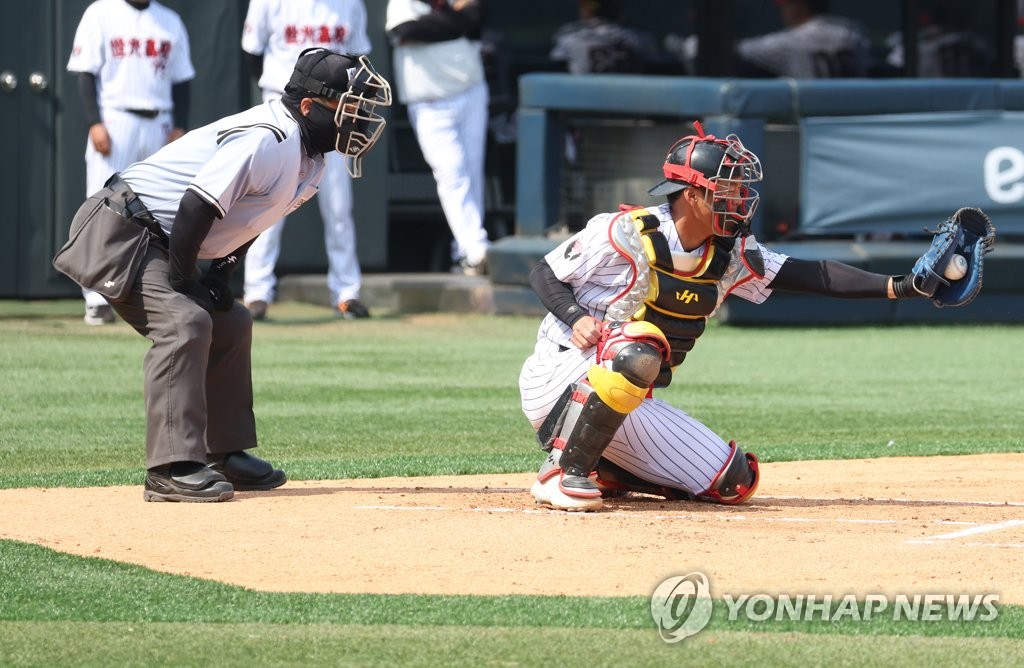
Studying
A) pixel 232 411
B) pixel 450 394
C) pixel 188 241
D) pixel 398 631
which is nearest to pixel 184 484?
pixel 232 411

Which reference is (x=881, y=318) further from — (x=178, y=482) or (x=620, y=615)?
(x=620, y=615)

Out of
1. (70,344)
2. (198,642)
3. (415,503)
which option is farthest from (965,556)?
(70,344)

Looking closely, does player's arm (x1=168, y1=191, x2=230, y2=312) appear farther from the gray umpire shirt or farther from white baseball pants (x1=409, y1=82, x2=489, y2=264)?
white baseball pants (x1=409, y1=82, x2=489, y2=264)

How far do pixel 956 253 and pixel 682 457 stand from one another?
45.4 inches

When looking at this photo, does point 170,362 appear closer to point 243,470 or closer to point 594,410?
point 243,470

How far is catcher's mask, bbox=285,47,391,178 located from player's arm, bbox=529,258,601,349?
29.7 inches

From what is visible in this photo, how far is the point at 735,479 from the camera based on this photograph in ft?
19.2

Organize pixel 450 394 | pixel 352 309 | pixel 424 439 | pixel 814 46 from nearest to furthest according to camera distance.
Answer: pixel 424 439
pixel 450 394
pixel 352 309
pixel 814 46

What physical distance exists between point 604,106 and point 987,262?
9.52 ft

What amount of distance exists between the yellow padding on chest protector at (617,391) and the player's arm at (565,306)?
167 millimetres

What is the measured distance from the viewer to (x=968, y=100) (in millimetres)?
12039

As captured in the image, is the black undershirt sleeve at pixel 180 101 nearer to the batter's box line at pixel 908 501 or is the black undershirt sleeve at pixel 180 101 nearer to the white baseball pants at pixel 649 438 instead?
the white baseball pants at pixel 649 438

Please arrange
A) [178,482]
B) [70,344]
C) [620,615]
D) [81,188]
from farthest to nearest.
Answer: [81,188], [70,344], [178,482], [620,615]

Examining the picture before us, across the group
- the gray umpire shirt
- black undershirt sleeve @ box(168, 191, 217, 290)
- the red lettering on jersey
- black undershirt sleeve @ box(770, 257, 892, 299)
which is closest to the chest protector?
black undershirt sleeve @ box(770, 257, 892, 299)
